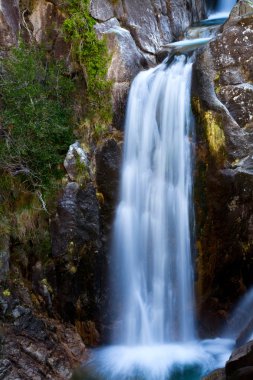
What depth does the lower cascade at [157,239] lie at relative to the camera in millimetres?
6797

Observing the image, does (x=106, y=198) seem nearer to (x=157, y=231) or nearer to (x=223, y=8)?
(x=157, y=231)

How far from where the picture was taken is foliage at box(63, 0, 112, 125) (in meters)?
7.59

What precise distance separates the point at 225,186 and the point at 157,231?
4.68ft

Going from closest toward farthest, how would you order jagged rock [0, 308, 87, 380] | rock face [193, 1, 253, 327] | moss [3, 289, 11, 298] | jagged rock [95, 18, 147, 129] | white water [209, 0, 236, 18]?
1. jagged rock [0, 308, 87, 380]
2. moss [3, 289, 11, 298]
3. rock face [193, 1, 253, 327]
4. jagged rock [95, 18, 147, 129]
5. white water [209, 0, 236, 18]

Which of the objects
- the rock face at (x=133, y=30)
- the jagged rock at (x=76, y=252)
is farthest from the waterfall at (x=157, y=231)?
the rock face at (x=133, y=30)

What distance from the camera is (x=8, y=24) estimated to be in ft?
25.9

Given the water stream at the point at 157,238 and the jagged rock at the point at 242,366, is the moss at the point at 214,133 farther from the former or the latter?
the jagged rock at the point at 242,366

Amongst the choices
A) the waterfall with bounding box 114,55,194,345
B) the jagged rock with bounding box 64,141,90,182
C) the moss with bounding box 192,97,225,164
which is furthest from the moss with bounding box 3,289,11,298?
the moss with bounding box 192,97,225,164

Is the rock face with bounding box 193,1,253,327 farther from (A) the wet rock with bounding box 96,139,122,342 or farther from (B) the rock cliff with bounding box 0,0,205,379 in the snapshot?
(B) the rock cliff with bounding box 0,0,205,379

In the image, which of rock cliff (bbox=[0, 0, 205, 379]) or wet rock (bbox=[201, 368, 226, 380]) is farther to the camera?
rock cliff (bbox=[0, 0, 205, 379])

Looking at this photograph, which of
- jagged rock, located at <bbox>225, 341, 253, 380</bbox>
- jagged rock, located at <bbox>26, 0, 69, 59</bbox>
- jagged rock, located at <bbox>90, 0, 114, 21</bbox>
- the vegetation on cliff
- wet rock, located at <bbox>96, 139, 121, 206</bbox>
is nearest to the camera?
jagged rock, located at <bbox>225, 341, 253, 380</bbox>

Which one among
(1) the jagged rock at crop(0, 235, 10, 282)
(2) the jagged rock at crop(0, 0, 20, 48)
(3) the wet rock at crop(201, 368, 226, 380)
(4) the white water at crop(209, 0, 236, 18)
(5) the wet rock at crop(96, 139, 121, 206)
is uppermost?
(4) the white water at crop(209, 0, 236, 18)

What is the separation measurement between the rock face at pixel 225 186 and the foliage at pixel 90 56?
1.81 metres

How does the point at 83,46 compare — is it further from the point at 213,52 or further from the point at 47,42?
the point at 213,52
